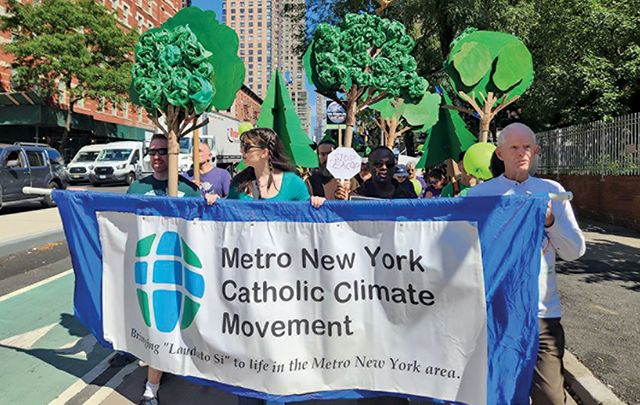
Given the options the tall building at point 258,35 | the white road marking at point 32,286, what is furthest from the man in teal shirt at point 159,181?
the tall building at point 258,35

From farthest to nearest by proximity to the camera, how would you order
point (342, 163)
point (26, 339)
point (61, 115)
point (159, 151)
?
1. point (61, 115)
2. point (26, 339)
3. point (159, 151)
4. point (342, 163)

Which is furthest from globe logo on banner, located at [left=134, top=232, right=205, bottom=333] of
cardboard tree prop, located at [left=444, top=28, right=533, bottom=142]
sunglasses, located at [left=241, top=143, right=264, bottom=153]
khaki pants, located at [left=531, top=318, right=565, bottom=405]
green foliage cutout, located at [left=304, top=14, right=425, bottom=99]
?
cardboard tree prop, located at [left=444, top=28, right=533, bottom=142]

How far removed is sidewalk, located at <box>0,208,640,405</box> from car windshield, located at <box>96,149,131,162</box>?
10849mm

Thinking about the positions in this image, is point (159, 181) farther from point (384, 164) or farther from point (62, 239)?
point (62, 239)

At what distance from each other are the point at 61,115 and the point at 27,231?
2427 centimetres

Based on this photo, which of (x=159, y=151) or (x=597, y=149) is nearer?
(x=159, y=151)

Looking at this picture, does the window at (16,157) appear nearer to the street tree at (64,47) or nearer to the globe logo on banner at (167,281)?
the globe logo on banner at (167,281)

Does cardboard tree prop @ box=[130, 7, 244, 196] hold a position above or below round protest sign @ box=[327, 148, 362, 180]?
above

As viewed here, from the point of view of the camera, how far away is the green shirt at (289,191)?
3.01 m

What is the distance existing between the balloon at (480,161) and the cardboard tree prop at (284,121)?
7.42 feet

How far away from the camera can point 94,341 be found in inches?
171

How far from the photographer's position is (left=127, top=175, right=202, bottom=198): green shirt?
3477 millimetres

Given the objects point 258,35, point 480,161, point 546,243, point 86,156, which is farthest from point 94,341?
point 258,35

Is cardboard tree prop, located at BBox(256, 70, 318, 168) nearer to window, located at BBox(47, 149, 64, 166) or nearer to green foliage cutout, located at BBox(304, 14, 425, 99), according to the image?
green foliage cutout, located at BBox(304, 14, 425, 99)
